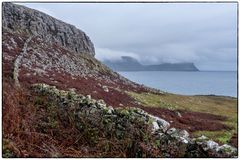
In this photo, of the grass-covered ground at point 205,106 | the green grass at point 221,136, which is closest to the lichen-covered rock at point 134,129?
the green grass at point 221,136

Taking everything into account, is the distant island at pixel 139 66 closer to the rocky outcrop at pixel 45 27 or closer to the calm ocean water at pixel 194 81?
the calm ocean water at pixel 194 81

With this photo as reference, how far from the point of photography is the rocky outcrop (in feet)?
147

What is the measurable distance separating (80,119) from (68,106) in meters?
0.50

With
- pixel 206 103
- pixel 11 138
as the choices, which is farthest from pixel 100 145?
pixel 206 103

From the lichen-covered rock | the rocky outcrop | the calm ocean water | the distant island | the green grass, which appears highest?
the rocky outcrop

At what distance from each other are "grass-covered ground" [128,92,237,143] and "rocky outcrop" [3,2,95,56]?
904 inches

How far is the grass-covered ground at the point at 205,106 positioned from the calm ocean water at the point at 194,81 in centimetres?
73

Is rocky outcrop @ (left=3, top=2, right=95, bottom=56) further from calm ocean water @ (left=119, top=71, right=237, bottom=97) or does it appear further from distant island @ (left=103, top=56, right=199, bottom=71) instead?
distant island @ (left=103, top=56, right=199, bottom=71)

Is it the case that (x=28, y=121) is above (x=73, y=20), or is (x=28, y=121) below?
below

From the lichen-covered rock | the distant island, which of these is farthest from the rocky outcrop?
the lichen-covered rock

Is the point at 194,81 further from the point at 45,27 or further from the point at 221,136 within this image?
the point at 45,27

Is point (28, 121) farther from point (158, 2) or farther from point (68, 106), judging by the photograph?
point (158, 2)

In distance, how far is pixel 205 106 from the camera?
70.2ft

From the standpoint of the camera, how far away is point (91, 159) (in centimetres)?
733
